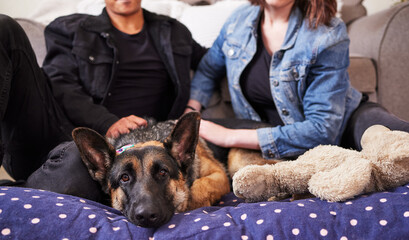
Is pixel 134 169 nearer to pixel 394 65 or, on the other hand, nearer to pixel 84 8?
pixel 84 8

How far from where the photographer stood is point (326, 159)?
68.3 inches

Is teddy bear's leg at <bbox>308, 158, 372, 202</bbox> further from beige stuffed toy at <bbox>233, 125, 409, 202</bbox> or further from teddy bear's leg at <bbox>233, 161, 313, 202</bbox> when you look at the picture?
teddy bear's leg at <bbox>233, 161, 313, 202</bbox>

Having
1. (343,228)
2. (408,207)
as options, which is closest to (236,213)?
(343,228)

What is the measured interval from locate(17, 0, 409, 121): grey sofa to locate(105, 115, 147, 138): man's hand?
2.95ft

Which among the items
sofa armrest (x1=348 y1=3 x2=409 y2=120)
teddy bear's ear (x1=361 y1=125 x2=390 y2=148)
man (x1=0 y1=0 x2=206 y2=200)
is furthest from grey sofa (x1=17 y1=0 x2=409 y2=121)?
teddy bear's ear (x1=361 y1=125 x2=390 y2=148)

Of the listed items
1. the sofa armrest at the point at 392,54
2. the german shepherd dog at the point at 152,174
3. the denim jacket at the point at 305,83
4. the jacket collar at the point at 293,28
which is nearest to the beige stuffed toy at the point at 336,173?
the german shepherd dog at the point at 152,174

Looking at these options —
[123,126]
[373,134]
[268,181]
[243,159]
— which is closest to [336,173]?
[268,181]

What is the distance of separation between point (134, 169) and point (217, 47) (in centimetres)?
154

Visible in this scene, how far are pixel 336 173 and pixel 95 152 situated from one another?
3.99 feet

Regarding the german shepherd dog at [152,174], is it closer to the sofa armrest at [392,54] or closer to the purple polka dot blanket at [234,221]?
the purple polka dot blanket at [234,221]

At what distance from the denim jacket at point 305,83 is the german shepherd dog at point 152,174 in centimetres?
A: 62

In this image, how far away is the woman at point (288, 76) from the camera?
227 cm

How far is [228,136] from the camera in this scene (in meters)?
2.43

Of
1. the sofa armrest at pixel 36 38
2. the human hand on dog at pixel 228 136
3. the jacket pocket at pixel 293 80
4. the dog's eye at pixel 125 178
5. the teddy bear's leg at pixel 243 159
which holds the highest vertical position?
the sofa armrest at pixel 36 38
